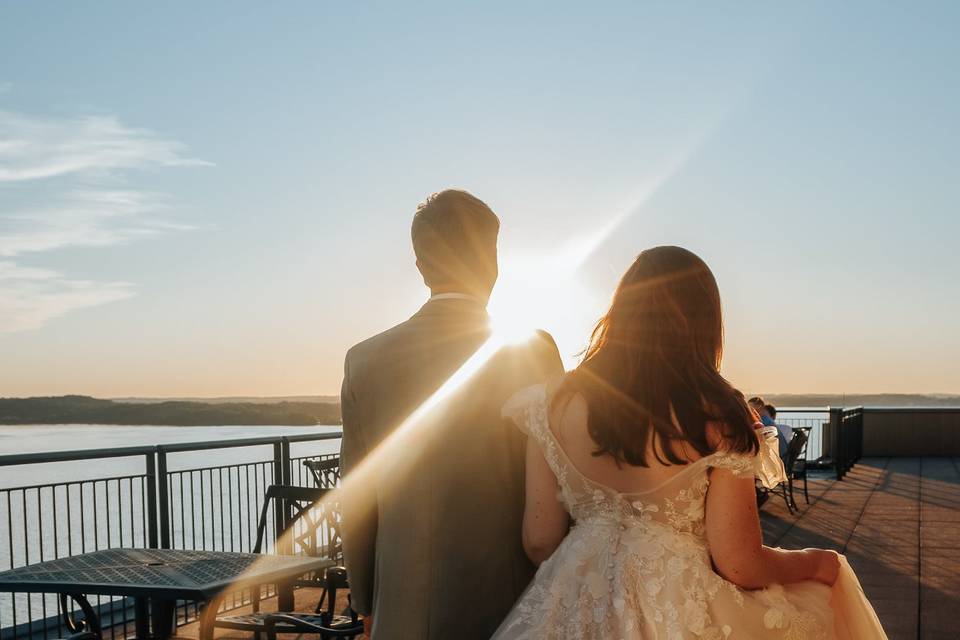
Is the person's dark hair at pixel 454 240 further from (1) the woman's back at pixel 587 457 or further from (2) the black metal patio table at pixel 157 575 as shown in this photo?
(2) the black metal patio table at pixel 157 575

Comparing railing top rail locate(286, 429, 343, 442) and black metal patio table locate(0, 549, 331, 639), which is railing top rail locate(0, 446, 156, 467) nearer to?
black metal patio table locate(0, 549, 331, 639)

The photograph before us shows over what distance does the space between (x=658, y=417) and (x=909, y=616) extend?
5177 mm

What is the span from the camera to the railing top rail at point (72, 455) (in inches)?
197

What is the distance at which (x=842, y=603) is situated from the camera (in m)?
2.49

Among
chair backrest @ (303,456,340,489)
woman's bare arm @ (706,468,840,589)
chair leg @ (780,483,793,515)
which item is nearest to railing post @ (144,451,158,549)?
chair backrest @ (303,456,340,489)

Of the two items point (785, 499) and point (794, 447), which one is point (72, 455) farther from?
A: point (794, 447)

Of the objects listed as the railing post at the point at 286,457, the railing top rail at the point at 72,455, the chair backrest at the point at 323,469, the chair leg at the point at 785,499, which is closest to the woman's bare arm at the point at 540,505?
the railing top rail at the point at 72,455

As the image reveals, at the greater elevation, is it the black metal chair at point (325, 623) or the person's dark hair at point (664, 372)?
the person's dark hair at point (664, 372)

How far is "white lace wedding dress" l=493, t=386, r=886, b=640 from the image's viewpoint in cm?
229

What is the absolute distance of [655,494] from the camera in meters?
2.28

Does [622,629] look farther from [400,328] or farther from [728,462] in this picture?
[400,328]

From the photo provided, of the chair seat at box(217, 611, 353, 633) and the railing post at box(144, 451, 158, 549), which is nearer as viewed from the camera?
the chair seat at box(217, 611, 353, 633)

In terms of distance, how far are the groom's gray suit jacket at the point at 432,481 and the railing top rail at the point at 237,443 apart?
424 cm

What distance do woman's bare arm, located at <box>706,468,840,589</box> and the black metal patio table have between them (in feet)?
5.88
